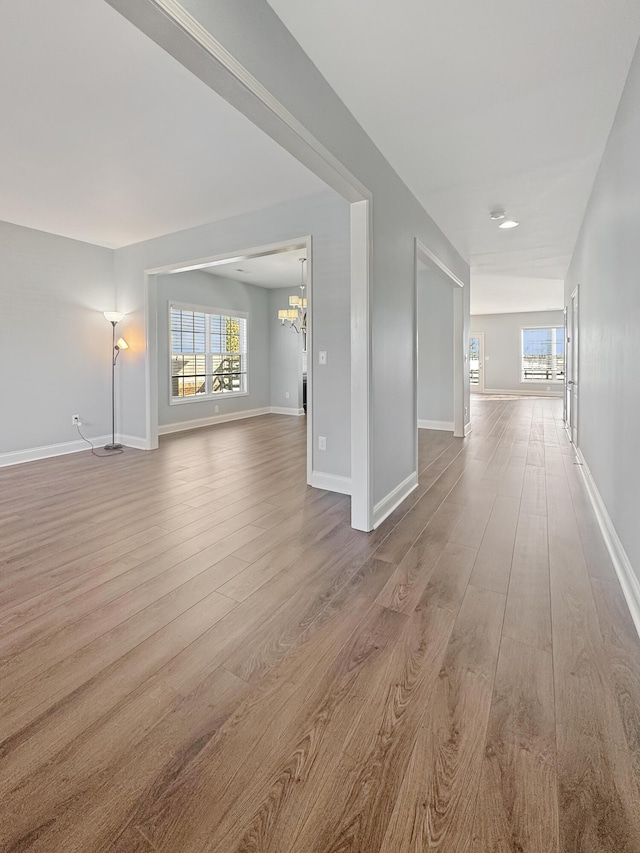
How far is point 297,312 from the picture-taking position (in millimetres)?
6586

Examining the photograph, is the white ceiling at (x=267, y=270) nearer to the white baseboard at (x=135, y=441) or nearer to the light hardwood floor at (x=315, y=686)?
the white baseboard at (x=135, y=441)

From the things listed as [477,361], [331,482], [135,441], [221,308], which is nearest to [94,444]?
[135,441]

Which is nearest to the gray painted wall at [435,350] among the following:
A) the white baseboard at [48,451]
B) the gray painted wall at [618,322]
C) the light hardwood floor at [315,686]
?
the gray painted wall at [618,322]

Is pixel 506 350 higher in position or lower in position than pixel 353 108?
lower

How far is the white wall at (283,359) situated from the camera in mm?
8805

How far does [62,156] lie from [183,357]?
4.28 m

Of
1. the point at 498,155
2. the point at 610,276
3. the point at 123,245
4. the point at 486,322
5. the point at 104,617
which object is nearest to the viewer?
the point at 104,617

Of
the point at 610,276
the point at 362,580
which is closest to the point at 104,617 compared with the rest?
the point at 362,580

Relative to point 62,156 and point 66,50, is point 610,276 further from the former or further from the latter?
point 62,156

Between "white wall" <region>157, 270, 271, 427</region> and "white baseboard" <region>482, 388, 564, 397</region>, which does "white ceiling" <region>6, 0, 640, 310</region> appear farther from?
"white baseboard" <region>482, 388, 564, 397</region>

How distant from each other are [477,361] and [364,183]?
12026 mm

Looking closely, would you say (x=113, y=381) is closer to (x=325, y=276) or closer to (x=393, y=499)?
(x=325, y=276)

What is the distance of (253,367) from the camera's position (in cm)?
874

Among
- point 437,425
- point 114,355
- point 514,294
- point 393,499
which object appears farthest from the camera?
point 514,294
